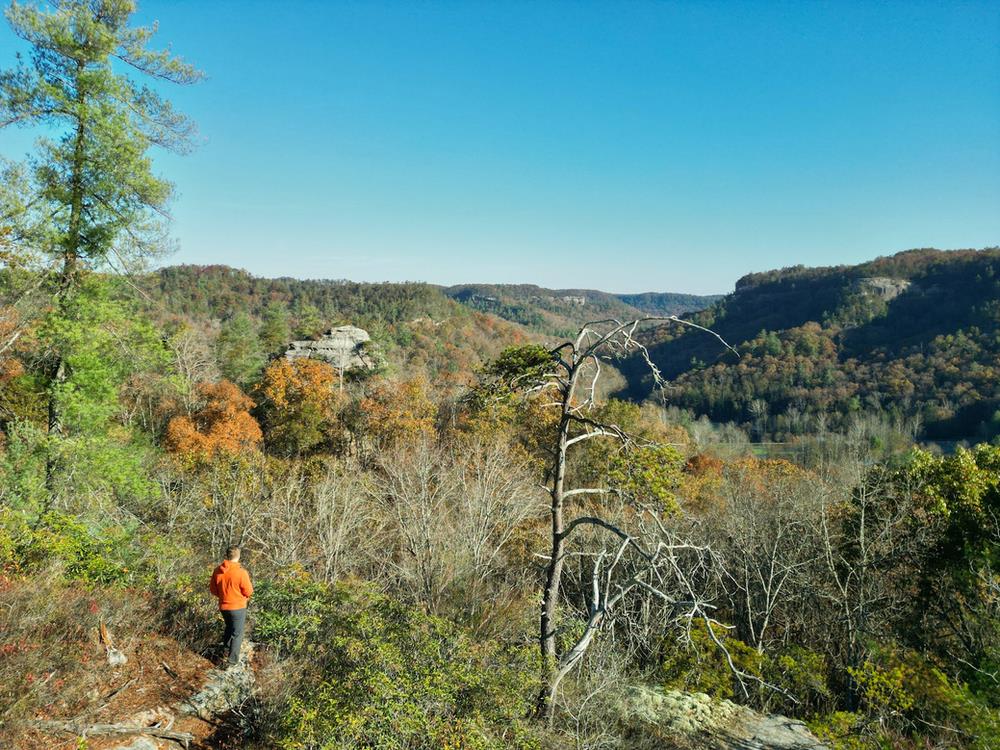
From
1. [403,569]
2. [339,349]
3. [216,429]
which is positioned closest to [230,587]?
[403,569]

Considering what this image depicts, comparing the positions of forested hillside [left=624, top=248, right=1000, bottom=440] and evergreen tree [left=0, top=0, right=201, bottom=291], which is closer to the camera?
evergreen tree [left=0, top=0, right=201, bottom=291]

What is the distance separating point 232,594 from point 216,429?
20.8 m

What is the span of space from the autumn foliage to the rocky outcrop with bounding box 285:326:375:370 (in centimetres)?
1365

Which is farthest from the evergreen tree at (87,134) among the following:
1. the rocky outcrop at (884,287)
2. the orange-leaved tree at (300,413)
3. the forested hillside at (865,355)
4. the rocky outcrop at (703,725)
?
the rocky outcrop at (884,287)

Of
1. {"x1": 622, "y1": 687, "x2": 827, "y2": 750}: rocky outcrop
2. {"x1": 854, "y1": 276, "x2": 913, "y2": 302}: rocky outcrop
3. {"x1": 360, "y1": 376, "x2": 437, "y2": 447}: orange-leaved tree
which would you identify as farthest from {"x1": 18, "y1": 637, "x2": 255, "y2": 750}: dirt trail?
{"x1": 854, "y1": 276, "x2": 913, "y2": 302}: rocky outcrop

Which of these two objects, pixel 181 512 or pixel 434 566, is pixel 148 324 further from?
pixel 434 566

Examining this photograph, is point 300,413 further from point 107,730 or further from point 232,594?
point 107,730

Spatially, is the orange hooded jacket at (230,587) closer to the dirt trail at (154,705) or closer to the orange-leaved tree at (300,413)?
the dirt trail at (154,705)

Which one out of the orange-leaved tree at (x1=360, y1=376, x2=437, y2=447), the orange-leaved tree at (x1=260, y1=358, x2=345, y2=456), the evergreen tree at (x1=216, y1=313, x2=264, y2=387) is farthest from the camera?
the evergreen tree at (x1=216, y1=313, x2=264, y2=387)

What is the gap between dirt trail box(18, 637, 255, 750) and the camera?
A: 4910 millimetres

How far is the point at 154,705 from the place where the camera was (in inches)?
223

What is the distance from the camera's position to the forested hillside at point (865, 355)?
221 feet

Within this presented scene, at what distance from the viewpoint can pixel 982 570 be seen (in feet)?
41.9

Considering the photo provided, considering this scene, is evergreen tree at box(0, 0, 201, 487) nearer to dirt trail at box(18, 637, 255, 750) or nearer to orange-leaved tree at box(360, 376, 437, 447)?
dirt trail at box(18, 637, 255, 750)
